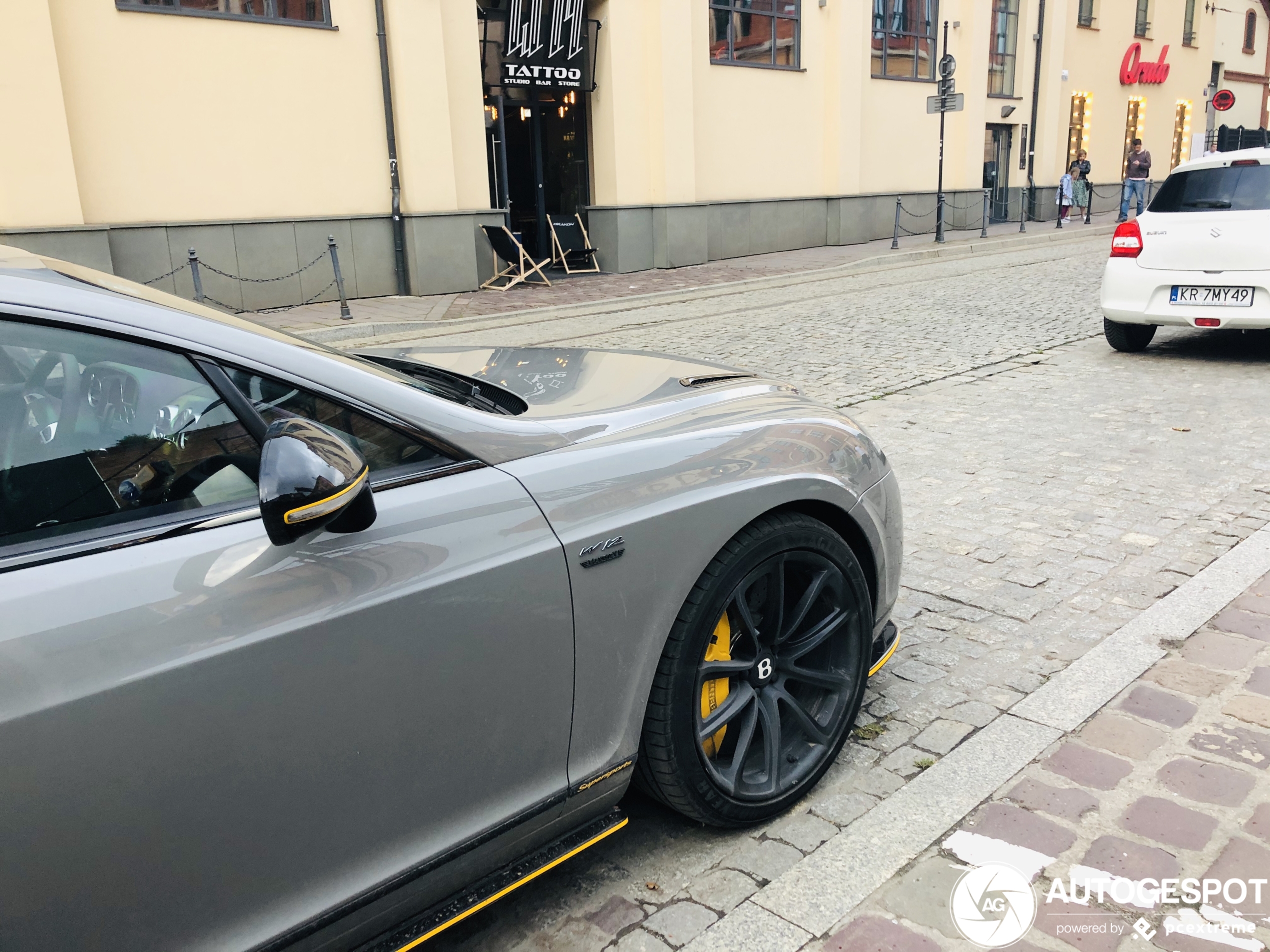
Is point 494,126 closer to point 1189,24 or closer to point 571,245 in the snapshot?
point 571,245

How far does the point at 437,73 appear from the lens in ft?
50.1

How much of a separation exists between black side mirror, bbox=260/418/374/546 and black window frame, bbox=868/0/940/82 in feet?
75.5

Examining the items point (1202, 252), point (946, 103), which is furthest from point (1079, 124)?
point (1202, 252)

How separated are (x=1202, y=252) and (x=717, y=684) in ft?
23.8

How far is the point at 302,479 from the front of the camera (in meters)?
1.62

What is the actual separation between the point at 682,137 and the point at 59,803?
1835cm

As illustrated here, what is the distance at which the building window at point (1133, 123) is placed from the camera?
3120 cm

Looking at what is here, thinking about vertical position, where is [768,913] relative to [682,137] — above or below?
below

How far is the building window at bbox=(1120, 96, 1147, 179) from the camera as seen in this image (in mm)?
31203

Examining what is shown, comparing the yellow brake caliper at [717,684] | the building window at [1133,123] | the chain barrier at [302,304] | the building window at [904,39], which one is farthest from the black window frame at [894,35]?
the yellow brake caliper at [717,684]

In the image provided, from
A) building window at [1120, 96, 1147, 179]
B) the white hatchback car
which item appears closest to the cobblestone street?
the white hatchback car

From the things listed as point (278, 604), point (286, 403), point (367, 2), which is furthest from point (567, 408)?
point (367, 2)

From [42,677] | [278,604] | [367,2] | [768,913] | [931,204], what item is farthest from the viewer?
[931,204]

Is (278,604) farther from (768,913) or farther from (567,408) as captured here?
(768,913)
